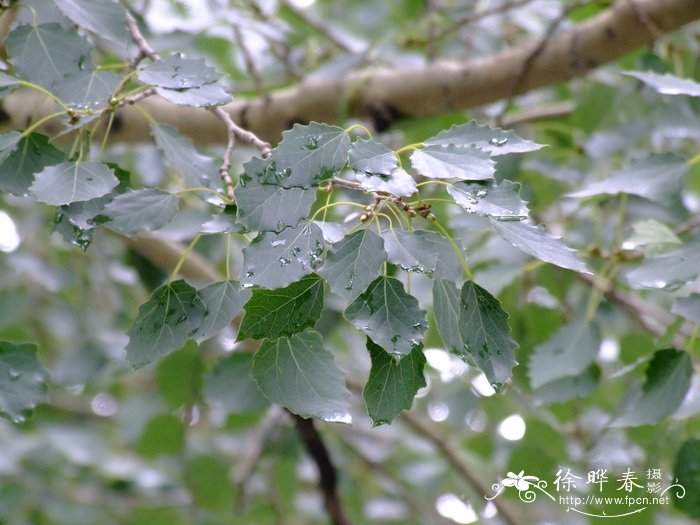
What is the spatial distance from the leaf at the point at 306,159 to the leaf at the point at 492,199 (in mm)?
85

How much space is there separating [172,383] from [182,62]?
0.76 meters

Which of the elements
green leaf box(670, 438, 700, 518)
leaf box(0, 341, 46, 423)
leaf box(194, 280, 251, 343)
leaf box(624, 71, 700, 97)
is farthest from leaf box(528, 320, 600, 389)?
Result: leaf box(0, 341, 46, 423)

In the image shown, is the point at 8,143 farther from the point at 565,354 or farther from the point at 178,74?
the point at 565,354

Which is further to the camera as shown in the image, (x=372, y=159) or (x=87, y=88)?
(x=87, y=88)

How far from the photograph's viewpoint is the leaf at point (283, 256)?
582 mm

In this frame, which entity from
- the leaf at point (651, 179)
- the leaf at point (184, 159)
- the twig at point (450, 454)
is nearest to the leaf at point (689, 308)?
the leaf at point (651, 179)

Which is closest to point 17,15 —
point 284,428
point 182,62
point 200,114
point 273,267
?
point 200,114

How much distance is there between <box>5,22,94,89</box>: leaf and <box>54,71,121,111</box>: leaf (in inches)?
1.0

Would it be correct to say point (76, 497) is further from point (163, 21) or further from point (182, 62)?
point (182, 62)

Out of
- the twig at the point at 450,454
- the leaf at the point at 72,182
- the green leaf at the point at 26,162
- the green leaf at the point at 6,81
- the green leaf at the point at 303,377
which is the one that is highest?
the green leaf at the point at 6,81

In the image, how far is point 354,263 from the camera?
591mm

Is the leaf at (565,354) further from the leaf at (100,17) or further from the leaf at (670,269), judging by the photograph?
the leaf at (100,17)

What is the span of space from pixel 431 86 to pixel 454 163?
715 mm

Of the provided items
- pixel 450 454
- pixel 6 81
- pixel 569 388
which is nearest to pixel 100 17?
pixel 6 81
